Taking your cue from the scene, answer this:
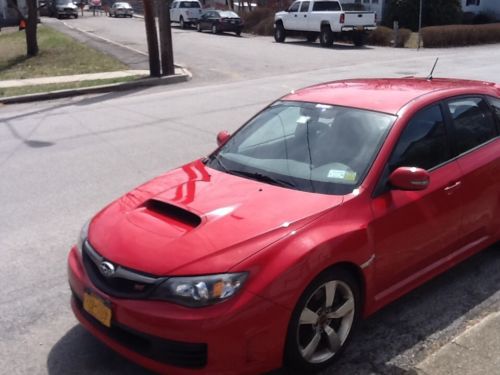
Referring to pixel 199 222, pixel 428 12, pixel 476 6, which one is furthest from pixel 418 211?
pixel 476 6

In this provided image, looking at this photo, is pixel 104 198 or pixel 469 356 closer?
pixel 469 356

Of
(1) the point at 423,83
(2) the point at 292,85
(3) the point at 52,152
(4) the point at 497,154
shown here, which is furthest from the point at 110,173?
(2) the point at 292,85

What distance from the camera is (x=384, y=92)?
14.1 ft

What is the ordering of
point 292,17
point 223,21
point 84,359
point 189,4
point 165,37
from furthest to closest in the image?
1. point 189,4
2. point 223,21
3. point 292,17
4. point 165,37
5. point 84,359

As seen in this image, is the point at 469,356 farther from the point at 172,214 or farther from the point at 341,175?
the point at 172,214

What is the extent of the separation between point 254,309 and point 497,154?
257 centimetres

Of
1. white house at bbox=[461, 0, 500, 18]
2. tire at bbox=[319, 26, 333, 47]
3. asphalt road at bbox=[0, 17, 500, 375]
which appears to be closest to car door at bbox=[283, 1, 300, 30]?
tire at bbox=[319, 26, 333, 47]

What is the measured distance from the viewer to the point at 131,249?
3178 mm

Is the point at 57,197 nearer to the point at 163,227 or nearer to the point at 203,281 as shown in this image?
the point at 163,227

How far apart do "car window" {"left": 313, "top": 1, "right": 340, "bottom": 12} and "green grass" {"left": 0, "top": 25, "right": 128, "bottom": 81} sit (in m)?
11.2

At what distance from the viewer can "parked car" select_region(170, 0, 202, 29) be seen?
41.1 m

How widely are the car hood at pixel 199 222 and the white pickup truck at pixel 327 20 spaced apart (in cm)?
2571

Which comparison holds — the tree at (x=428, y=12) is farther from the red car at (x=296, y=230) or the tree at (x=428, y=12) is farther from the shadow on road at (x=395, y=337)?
the shadow on road at (x=395, y=337)

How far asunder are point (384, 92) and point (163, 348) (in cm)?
247
